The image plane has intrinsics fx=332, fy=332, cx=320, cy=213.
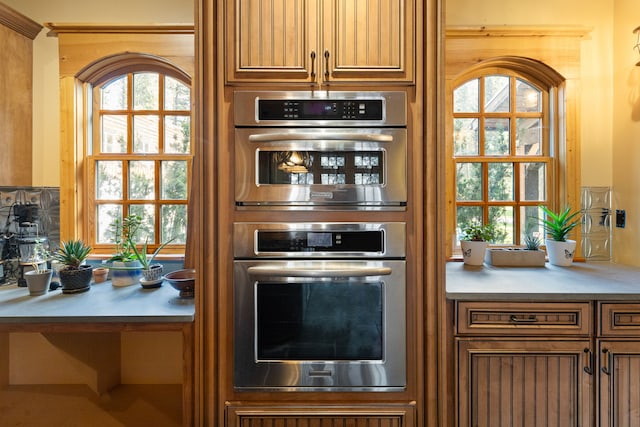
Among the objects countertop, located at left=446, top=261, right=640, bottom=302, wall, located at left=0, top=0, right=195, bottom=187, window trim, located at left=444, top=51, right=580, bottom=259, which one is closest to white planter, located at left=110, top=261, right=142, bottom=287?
wall, located at left=0, top=0, right=195, bottom=187

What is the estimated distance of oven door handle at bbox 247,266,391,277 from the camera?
1.31m

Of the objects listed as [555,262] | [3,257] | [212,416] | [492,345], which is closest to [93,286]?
[3,257]

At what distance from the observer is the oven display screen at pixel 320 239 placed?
1.33 metres

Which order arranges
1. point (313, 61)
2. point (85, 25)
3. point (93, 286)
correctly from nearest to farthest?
point (313, 61) < point (93, 286) < point (85, 25)

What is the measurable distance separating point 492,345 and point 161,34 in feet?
7.60

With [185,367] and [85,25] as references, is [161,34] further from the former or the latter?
[185,367]

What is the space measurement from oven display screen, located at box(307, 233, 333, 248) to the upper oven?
0.11 m

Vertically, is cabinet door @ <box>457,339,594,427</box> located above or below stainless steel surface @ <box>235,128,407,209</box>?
below

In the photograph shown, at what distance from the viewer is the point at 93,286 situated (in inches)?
68.7

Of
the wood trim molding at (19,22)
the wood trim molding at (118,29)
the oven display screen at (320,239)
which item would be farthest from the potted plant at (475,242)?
the wood trim molding at (19,22)

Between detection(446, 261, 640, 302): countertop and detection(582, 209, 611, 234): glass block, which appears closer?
detection(446, 261, 640, 302): countertop

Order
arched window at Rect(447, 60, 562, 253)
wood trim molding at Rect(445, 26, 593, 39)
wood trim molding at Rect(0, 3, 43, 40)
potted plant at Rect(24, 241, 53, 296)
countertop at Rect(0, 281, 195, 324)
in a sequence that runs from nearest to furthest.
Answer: countertop at Rect(0, 281, 195, 324) → potted plant at Rect(24, 241, 53, 296) → wood trim molding at Rect(0, 3, 43, 40) → wood trim molding at Rect(445, 26, 593, 39) → arched window at Rect(447, 60, 562, 253)

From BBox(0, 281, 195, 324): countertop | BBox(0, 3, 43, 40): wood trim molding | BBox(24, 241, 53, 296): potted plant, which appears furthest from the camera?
BBox(0, 3, 43, 40): wood trim molding

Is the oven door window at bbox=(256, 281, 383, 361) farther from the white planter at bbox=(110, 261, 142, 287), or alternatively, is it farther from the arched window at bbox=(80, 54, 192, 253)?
the arched window at bbox=(80, 54, 192, 253)
